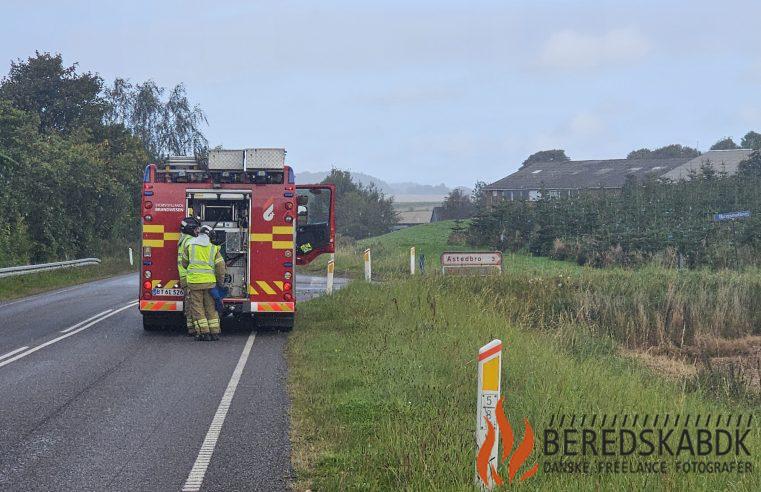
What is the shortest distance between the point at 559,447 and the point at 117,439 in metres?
3.86

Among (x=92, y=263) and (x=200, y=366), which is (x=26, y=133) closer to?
(x=92, y=263)

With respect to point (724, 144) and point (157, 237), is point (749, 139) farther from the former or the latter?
point (157, 237)

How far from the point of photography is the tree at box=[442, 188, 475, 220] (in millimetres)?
90438

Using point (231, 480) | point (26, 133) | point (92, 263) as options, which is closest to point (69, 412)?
point (231, 480)

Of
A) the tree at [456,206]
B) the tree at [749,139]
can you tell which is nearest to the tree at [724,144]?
the tree at [749,139]

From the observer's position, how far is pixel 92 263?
1570 inches

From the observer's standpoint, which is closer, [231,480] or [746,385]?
[231,480]

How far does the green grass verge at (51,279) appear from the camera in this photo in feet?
87.4

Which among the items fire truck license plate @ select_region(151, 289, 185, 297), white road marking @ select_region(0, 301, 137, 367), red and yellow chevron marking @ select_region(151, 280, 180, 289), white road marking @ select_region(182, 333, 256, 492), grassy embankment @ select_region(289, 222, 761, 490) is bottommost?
white road marking @ select_region(182, 333, 256, 492)

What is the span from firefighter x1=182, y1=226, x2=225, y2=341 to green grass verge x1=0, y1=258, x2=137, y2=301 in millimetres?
12370

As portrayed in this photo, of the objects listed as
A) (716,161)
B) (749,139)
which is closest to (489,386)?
(716,161)

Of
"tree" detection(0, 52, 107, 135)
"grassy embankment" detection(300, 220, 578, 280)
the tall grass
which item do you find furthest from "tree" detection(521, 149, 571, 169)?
the tall grass

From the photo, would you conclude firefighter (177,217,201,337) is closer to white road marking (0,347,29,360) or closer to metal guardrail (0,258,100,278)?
white road marking (0,347,29,360)

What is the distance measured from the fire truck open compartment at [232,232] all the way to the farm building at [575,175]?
220 ft
